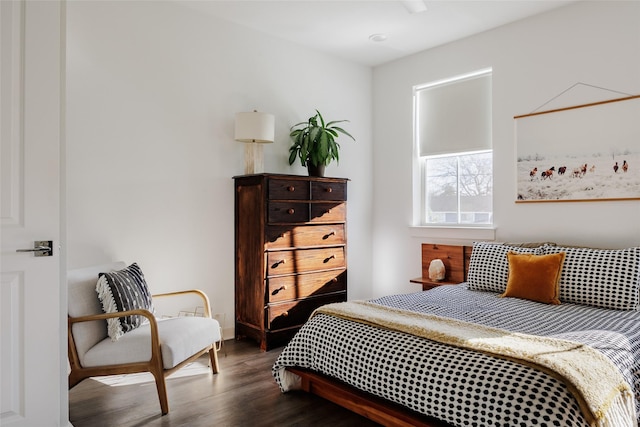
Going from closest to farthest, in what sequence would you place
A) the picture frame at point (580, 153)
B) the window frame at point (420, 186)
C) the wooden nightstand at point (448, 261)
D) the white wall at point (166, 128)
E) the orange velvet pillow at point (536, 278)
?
1. the orange velvet pillow at point (536, 278)
2. the white wall at point (166, 128)
3. the picture frame at point (580, 153)
4. the wooden nightstand at point (448, 261)
5. the window frame at point (420, 186)

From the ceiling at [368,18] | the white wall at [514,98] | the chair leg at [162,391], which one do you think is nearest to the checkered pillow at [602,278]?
the white wall at [514,98]

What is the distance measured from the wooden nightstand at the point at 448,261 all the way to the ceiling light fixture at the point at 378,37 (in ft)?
6.67

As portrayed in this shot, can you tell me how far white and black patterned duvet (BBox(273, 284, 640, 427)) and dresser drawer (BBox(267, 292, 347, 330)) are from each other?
3.03 feet

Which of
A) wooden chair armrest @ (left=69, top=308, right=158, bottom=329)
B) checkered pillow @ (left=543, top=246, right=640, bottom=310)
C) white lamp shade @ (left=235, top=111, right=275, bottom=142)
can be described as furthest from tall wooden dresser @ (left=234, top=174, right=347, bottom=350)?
checkered pillow @ (left=543, top=246, right=640, bottom=310)

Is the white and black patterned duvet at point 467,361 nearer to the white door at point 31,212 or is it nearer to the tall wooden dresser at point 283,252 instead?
the tall wooden dresser at point 283,252

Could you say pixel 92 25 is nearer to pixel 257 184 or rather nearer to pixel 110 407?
pixel 257 184

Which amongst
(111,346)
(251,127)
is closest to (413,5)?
(251,127)

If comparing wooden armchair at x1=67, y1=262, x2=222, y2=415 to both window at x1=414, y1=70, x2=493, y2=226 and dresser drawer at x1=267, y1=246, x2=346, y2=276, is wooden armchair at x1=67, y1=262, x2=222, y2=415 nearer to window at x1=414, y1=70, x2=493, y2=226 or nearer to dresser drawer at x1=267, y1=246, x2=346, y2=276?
dresser drawer at x1=267, y1=246, x2=346, y2=276

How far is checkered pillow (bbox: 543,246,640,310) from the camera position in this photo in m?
2.85

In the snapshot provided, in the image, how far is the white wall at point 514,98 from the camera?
3.33m

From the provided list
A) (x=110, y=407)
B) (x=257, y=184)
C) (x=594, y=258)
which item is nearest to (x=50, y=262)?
(x=110, y=407)

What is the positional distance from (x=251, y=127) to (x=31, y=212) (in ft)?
6.34

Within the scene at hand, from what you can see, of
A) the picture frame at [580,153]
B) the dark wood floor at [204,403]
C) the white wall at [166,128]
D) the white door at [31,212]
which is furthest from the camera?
the picture frame at [580,153]

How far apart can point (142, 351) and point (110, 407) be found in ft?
1.33
